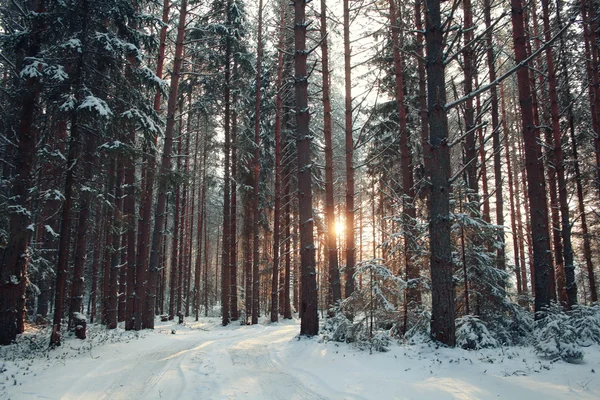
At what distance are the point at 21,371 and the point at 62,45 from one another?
7281 millimetres

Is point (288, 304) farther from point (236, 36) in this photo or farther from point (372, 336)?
point (236, 36)

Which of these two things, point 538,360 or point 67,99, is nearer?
point 538,360

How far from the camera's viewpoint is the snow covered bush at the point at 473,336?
6242 millimetres

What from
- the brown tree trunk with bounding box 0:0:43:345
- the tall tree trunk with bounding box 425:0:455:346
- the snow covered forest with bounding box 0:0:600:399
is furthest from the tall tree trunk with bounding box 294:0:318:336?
the brown tree trunk with bounding box 0:0:43:345

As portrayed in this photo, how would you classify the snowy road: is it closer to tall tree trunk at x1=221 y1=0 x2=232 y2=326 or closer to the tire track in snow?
the tire track in snow

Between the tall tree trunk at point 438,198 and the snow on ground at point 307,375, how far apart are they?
24.0 inches

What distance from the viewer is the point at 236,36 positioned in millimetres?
17734

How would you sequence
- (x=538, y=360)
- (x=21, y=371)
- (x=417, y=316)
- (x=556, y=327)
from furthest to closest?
(x=417, y=316), (x=21, y=371), (x=556, y=327), (x=538, y=360)

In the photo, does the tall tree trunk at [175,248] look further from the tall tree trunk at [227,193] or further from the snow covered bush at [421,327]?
the snow covered bush at [421,327]

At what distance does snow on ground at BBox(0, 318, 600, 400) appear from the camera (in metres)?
4.45

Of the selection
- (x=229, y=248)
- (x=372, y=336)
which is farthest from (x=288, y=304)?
(x=372, y=336)

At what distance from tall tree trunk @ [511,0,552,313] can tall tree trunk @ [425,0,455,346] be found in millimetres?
3060

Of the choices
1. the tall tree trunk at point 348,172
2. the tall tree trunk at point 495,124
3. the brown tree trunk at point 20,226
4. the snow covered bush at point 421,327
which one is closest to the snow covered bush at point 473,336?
the snow covered bush at point 421,327

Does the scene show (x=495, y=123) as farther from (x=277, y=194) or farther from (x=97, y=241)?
(x=97, y=241)
